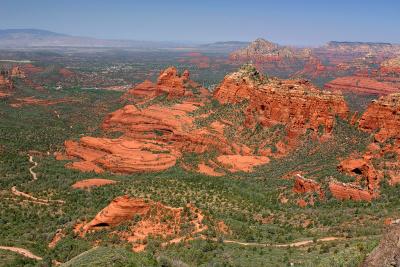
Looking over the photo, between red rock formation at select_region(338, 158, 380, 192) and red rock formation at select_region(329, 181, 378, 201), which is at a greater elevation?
red rock formation at select_region(338, 158, 380, 192)

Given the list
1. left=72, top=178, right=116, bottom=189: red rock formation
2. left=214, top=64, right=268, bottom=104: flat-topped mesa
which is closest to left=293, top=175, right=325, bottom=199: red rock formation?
left=72, top=178, right=116, bottom=189: red rock formation

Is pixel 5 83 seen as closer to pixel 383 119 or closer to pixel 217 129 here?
pixel 217 129

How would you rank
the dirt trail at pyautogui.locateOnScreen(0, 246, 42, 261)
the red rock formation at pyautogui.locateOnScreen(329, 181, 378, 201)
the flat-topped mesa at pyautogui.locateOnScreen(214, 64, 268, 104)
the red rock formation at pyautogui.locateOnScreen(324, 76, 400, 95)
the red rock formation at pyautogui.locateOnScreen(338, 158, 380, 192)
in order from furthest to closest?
the red rock formation at pyautogui.locateOnScreen(324, 76, 400, 95) → the flat-topped mesa at pyautogui.locateOnScreen(214, 64, 268, 104) → the red rock formation at pyautogui.locateOnScreen(338, 158, 380, 192) → the red rock formation at pyautogui.locateOnScreen(329, 181, 378, 201) → the dirt trail at pyautogui.locateOnScreen(0, 246, 42, 261)

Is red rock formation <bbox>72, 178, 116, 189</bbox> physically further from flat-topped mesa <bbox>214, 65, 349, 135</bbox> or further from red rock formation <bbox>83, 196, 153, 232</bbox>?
flat-topped mesa <bbox>214, 65, 349, 135</bbox>

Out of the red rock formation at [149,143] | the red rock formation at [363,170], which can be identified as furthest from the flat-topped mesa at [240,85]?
the red rock formation at [363,170]

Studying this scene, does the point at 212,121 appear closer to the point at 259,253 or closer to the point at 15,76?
the point at 259,253

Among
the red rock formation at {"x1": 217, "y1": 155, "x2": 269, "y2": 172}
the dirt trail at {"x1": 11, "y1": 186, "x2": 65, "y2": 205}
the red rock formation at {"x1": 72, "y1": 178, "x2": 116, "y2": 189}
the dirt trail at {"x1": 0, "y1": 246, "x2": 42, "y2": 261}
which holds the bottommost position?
the dirt trail at {"x1": 11, "y1": 186, "x2": 65, "y2": 205}

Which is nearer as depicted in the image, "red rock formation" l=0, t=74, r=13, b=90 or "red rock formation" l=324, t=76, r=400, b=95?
"red rock formation" l=0, t=74, r=13, b=90
